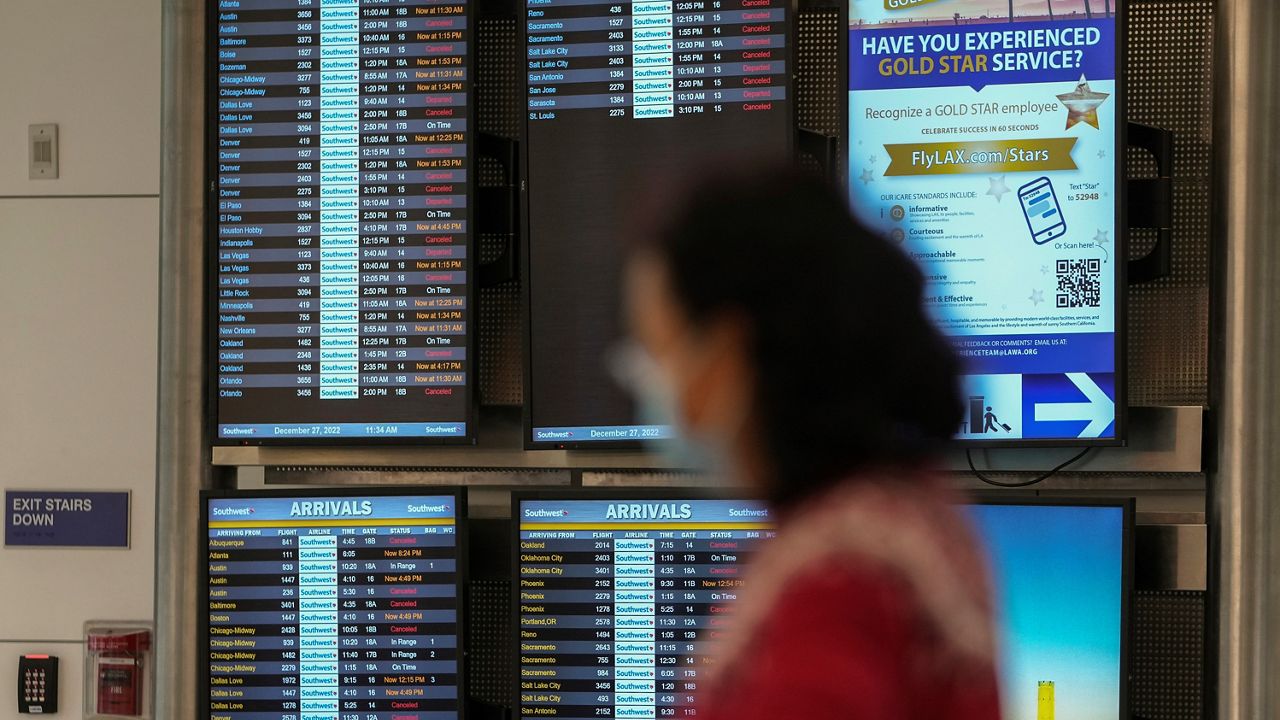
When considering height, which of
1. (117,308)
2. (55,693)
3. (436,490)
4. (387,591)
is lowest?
(55,693)

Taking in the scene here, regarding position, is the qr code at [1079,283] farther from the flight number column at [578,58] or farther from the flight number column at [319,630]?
the flight number column at [319,630]

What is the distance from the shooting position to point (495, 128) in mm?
3029

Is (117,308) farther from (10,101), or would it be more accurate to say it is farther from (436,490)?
(436,490)

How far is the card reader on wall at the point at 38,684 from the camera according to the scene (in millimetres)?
3281

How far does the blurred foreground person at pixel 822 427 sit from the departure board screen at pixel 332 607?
1.65 metres

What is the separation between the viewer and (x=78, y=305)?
334cm

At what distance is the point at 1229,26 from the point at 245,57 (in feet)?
6.63

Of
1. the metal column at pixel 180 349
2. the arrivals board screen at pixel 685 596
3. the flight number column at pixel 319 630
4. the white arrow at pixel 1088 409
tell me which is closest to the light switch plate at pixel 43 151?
the metal column at pixel 180 349

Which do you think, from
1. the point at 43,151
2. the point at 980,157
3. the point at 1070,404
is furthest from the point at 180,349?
the point at 1070,404

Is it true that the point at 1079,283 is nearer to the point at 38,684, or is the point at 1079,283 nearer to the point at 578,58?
the point at 578,58

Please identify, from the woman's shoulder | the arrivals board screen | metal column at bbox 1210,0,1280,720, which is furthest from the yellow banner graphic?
the woman's shoulder

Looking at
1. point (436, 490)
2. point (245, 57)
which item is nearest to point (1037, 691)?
point (436, 490)

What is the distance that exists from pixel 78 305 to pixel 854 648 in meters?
2.80

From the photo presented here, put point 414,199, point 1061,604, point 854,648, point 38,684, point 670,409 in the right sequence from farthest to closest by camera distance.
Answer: point 38,684 < point 414,199 < point 1061,604 < point 670,409 < point 854,648
